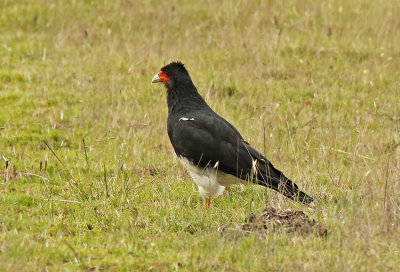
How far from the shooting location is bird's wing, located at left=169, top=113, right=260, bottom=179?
8156mm

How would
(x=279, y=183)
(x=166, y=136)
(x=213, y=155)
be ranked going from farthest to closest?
(x=166, y=136), (x=213, y=155), (x=279, y=183)

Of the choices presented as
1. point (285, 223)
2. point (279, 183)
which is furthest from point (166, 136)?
point (285, 223)

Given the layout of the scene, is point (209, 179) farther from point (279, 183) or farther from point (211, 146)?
point (279, 183)

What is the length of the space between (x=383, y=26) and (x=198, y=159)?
25.4 feet

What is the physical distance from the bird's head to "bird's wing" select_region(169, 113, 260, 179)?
0.68 meters

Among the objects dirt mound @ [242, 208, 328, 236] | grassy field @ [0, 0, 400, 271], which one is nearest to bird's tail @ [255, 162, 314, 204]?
grassy field @ [0, 0, 400, 271]

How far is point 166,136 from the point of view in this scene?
1073 cm

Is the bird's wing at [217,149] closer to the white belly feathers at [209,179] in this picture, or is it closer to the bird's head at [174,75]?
the white belly feathers at [209,179]

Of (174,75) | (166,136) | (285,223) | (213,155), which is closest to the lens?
(285,223)

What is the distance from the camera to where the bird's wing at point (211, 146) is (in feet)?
26.8

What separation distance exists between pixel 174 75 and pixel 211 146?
1.20 metres

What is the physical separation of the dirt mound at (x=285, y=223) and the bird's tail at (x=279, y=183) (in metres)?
0.57

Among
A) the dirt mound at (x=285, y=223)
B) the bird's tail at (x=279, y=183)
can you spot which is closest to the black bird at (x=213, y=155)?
the bird's tail at (x=279, y=183)

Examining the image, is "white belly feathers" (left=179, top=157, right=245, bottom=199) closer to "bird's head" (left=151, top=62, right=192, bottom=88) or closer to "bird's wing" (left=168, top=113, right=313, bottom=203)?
"bird's wing" (left=168, top=113, right=313, bottom=203)
